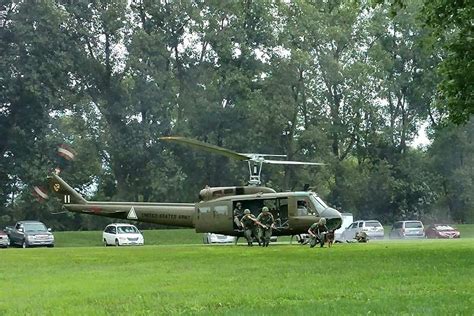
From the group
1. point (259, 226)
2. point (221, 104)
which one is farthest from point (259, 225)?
point (221, 104)

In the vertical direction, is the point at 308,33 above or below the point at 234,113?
above

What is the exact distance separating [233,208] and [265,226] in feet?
8.02

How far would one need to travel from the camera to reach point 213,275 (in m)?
15.2

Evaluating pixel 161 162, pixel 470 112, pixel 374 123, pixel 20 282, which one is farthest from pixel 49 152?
pixel 20 282

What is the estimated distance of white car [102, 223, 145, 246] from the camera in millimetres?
44562

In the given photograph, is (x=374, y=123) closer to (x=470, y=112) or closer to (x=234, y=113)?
(x=234, y=113)

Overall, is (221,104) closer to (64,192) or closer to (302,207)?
(64,192)

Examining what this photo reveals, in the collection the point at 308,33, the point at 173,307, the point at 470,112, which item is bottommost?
the point at 173,307

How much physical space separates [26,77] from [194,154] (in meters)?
13.5

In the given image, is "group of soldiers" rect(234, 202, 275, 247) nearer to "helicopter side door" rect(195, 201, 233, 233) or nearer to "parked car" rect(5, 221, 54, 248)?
"helicopter side door" rect(195, 201, 233, 233)

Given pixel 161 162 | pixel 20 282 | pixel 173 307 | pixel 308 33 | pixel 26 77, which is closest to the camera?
pixel 173 307

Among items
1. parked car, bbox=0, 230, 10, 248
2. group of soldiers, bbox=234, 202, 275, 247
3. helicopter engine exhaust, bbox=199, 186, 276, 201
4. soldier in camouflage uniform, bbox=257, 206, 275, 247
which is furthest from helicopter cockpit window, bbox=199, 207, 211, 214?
parked car, bbox=0, 230, 10, 248

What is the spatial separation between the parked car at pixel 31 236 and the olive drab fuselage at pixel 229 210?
8519 mm

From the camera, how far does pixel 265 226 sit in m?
29.9
